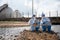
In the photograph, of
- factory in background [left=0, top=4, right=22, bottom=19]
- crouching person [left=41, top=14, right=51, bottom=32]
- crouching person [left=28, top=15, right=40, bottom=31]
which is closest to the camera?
crouching person [left=41, top=14, right=51, bottom=32]

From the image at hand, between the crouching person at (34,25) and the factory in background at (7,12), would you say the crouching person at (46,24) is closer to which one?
the crouching person at (34,25)

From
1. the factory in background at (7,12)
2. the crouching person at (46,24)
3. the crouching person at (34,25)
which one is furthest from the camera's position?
the factory in background at (7,12)

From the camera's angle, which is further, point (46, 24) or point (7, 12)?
point (7, 12)

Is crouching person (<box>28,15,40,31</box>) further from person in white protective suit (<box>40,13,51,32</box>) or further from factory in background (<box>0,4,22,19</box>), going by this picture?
factory in background (<box>0,4,22,19</box>)

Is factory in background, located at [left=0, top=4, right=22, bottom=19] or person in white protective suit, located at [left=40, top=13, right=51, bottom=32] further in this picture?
factory in background, located at [left=0, top=4, right=22, bottom=19]

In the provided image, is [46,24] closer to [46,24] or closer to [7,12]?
[46,24]

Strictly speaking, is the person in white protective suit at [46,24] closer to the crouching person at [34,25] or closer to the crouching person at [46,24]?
the crouching person at [46,24]

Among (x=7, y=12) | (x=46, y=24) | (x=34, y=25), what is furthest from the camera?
(x=7, y=12)

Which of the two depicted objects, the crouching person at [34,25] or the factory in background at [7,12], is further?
the factory in background at [7,12]

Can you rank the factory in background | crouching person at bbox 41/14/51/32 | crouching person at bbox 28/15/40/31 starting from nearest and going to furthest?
1. crouching person at bbox 41/14/51/32
2. crouching person at bbox 28/15/40/31
3. the factory in background

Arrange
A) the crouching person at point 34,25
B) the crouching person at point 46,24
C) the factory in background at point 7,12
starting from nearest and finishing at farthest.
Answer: the crouching person at point 46,24, the crouching person at point 34,25, the factory in background at point 7,12

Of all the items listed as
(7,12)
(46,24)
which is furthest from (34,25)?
(7,12)

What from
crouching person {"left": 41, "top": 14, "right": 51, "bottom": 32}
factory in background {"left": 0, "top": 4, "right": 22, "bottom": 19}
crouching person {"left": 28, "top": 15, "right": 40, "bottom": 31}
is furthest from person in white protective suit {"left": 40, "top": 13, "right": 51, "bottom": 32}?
factory in background {"left": 0, "top": 4, "right": 22, "bottom": 19}

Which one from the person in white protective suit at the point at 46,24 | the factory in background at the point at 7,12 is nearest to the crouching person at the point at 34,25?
the person in white protective suit at the point at 46,24
